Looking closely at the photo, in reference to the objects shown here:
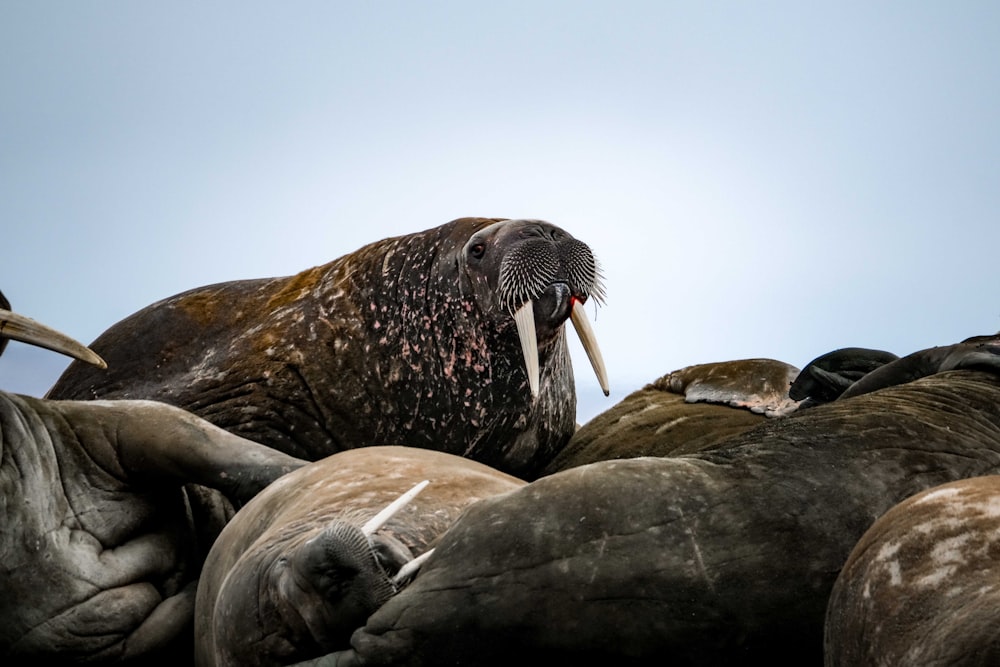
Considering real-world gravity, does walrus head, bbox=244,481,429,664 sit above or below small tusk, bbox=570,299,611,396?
above

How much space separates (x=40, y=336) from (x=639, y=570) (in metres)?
2.33

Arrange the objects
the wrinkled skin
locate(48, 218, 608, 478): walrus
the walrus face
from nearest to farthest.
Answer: the wrinkled skin → the walrus face → locate(48, 218, 608, 478): walrus

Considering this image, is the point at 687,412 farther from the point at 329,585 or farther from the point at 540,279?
the point at 329,585

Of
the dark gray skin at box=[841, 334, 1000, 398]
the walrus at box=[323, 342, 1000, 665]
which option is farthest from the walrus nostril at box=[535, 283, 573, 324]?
the walrus at box=[323, 342, 1000, 665]

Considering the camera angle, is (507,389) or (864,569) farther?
(507,389)

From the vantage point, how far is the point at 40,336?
444 cm

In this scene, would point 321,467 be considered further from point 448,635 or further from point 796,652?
point 796,652

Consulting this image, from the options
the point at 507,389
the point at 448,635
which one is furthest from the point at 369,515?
the point at 507,389

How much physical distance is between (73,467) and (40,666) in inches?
26.0

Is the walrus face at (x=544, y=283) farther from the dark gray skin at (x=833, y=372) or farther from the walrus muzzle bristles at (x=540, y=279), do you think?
the dark gray skin at (x=833, y=372)

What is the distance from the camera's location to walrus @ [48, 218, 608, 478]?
6.00 meters

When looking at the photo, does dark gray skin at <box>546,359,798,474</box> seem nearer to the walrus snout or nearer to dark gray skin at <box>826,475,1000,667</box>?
the walrus snout

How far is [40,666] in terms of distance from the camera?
4.40 metres

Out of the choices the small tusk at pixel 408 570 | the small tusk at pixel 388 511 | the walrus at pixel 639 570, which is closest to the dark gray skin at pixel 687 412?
the small tusk at pixel 388 511
